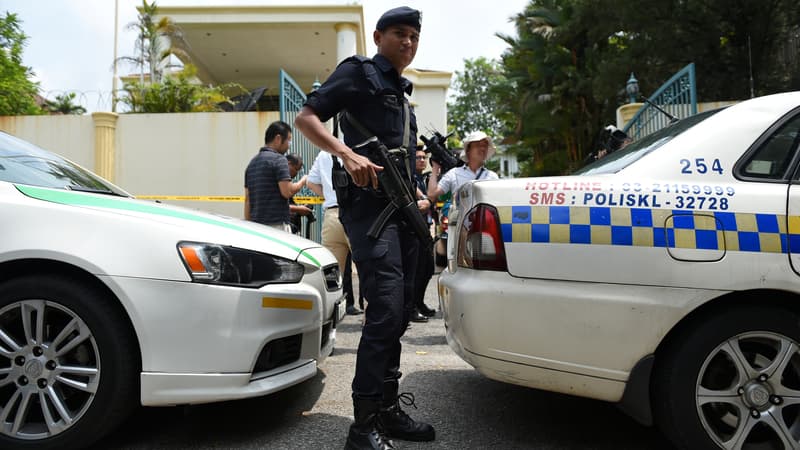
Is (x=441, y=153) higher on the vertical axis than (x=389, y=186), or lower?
higher

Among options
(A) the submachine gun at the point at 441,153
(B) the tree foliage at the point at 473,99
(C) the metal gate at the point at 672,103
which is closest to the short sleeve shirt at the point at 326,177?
(A) the submachine gun at the point at 441,153

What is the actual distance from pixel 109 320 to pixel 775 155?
2.65m

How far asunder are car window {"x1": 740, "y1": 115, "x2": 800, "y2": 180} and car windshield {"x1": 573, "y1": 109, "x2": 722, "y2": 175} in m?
0.25

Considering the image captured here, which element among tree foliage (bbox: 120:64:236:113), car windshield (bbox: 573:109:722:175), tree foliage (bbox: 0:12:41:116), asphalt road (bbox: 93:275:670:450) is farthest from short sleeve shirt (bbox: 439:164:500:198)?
tree foliage (bbox: 0:12:41:116)

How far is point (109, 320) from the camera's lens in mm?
2145

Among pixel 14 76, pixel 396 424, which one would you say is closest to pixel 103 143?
pixel 14 76

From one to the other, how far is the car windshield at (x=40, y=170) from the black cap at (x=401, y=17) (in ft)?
5.38

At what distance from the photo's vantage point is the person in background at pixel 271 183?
14.6 ft

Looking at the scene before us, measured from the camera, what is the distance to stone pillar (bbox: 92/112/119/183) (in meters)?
9.23

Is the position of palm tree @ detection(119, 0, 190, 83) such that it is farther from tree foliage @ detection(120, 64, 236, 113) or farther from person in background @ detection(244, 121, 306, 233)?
person in background @ detection(244, 121, 306, 233)

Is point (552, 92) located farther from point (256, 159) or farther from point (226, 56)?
point (256, 159)

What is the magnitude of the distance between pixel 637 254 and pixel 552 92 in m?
17.9

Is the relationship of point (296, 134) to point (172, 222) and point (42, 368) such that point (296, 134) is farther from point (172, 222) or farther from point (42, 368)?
point (42, 368)

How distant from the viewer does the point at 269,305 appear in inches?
89.7
